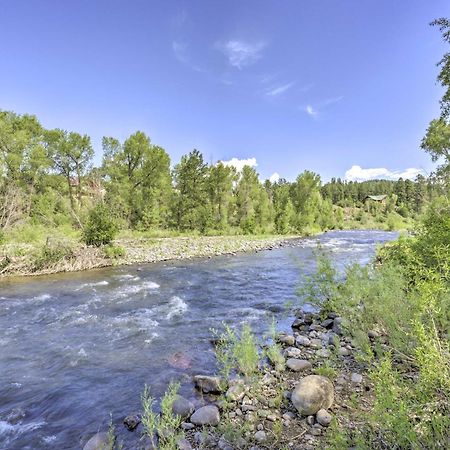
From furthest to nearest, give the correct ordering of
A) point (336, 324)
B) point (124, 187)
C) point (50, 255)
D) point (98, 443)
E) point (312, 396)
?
point (124, 187) → point (50, 255) → point (336, 324) → point (312, 396) → point (98, 443)

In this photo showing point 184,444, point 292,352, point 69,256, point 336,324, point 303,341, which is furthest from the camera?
point 69,256

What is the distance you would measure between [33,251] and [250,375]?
1484cm

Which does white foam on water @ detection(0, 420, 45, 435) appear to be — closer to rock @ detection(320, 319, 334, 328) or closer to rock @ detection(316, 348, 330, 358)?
rock @ detection(316, 348, 330, 358)

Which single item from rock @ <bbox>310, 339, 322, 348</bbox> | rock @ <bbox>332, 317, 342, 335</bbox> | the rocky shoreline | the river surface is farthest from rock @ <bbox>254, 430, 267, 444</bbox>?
rock @ <bbox>332, 317, 342, 335</bbox>

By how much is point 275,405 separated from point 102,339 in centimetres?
480

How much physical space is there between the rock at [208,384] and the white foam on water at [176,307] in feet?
12.7

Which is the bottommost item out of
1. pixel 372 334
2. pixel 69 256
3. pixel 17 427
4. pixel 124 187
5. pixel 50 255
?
pixel 17 427

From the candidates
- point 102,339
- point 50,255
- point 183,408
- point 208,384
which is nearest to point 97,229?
point 50,255

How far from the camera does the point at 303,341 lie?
6.53m

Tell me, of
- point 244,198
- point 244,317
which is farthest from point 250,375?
point 244,198

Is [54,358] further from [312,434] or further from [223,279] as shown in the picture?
[223,279]

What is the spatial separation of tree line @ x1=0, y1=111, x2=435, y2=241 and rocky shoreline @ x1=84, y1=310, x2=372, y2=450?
17.1 metres

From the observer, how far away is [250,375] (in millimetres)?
5184

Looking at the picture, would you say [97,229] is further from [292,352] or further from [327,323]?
[292,352]
